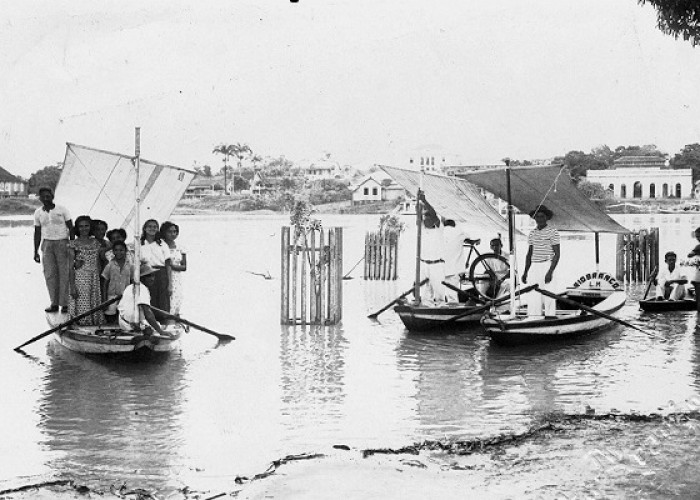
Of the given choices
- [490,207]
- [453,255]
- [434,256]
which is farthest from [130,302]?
[490,207]

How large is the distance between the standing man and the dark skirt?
1267 millimetres

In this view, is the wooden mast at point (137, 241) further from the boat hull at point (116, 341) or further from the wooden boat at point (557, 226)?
the wooden boat at point (557, 226)

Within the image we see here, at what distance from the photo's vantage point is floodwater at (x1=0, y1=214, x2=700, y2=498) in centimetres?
856

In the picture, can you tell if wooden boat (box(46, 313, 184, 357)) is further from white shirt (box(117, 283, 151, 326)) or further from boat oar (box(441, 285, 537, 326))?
boat oar (box(441, 285, 537, 326))

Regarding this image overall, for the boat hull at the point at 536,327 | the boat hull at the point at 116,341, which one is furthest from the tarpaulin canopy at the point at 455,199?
the boat hull at the point at 116,341

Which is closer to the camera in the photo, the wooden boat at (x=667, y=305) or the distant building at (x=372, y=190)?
the wooden boat at (x=667, y=305)

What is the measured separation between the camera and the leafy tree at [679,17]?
1058 centimetres

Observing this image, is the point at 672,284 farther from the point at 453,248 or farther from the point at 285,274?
the point at 285,274

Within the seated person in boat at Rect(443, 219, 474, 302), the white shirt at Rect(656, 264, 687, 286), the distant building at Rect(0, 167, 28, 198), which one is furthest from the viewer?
the distant building at Rect(0, 167, 28, 198)

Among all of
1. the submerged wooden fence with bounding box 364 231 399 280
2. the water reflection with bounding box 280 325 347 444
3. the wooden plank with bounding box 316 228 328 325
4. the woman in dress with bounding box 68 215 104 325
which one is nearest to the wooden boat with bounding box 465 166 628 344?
the water reflection with bounding box 280 325 347 444

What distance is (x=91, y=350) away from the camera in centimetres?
1261

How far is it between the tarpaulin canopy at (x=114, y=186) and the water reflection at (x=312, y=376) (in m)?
2.89

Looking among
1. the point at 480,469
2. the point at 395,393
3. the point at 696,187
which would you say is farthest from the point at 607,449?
the point at 696,187

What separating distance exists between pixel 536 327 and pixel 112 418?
6315 millimetres
